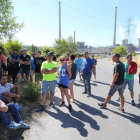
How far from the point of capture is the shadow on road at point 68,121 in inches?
122

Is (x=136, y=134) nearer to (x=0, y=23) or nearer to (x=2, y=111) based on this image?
(x=2, y=111)

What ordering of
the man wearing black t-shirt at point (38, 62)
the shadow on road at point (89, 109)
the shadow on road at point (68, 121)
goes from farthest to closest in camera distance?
the man wearing black t-shirt at point (38, 62) < the shadow on road at point (89, 109) < the shadow on road at point (68, 121)

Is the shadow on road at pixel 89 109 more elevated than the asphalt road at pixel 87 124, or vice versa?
the asphalt road at pixel 87 124

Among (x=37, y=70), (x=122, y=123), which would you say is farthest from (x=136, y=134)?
(x=37, y=70)

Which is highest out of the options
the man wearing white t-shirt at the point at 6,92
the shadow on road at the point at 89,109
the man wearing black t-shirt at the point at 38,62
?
the man wearing black t-shirt at the point at 38,62

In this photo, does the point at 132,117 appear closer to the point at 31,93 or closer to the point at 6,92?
the point at 31,93

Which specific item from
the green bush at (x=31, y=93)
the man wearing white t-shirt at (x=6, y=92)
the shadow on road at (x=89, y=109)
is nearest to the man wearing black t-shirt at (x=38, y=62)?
the green bush at (x=31, y=93)

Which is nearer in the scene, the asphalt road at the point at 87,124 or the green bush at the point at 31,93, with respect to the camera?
the asphalt road at the point at 87,124

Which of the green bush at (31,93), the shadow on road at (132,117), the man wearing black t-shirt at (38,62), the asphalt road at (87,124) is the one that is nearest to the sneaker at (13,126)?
the asphalt road at (87,124)

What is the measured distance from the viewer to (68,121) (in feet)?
11.5

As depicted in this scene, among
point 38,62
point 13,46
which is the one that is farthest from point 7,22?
point 13,46

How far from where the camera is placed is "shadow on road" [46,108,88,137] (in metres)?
3.11

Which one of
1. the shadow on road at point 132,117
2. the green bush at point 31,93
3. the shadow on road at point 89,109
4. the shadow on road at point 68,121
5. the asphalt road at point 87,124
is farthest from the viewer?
the green bush at point 31,93

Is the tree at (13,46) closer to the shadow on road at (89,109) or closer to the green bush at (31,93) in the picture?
the green bush at (31,93)
